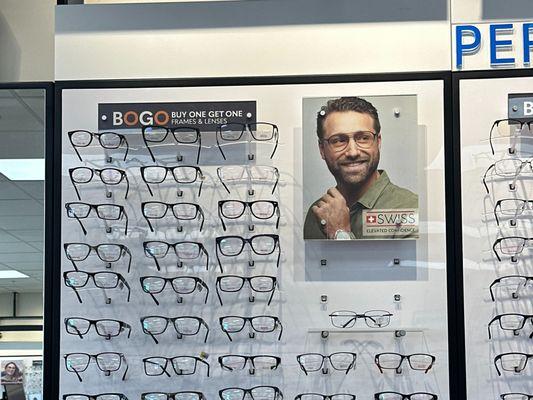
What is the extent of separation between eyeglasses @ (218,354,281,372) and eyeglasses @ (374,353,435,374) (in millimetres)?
519

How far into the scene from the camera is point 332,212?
14.9ft

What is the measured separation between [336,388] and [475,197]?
121 cm

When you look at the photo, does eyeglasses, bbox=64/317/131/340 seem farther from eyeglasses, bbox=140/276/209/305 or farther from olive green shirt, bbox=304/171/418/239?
olive green shirt, bbox=304/171/418/239

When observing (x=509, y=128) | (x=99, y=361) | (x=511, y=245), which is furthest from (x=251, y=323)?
(x=509, y=128)

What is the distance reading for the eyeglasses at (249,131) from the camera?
4633 millimetres

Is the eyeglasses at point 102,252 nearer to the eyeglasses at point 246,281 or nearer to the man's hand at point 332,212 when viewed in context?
the eyeglasses at point 246,281

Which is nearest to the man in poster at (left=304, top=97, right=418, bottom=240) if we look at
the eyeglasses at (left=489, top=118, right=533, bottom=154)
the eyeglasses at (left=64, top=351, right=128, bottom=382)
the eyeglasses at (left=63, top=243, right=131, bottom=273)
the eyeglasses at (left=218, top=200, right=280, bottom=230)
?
the eyeglasses at (left=218, top=200, right=280, bottom=230)

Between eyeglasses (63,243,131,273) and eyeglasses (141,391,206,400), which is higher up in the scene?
eyeglasses (63,243,131,273)

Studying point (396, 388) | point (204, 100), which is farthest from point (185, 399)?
point (204, 100)

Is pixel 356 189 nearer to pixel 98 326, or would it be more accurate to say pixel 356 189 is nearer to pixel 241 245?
pixel 241 245

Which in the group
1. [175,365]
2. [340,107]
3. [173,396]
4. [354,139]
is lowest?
[173,396]

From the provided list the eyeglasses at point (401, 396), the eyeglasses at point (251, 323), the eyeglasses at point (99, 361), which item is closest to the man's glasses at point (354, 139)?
the eyeglasses at point (251, 323)

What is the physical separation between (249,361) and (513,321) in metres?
1.35

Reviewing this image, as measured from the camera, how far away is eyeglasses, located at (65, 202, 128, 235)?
183 inches
